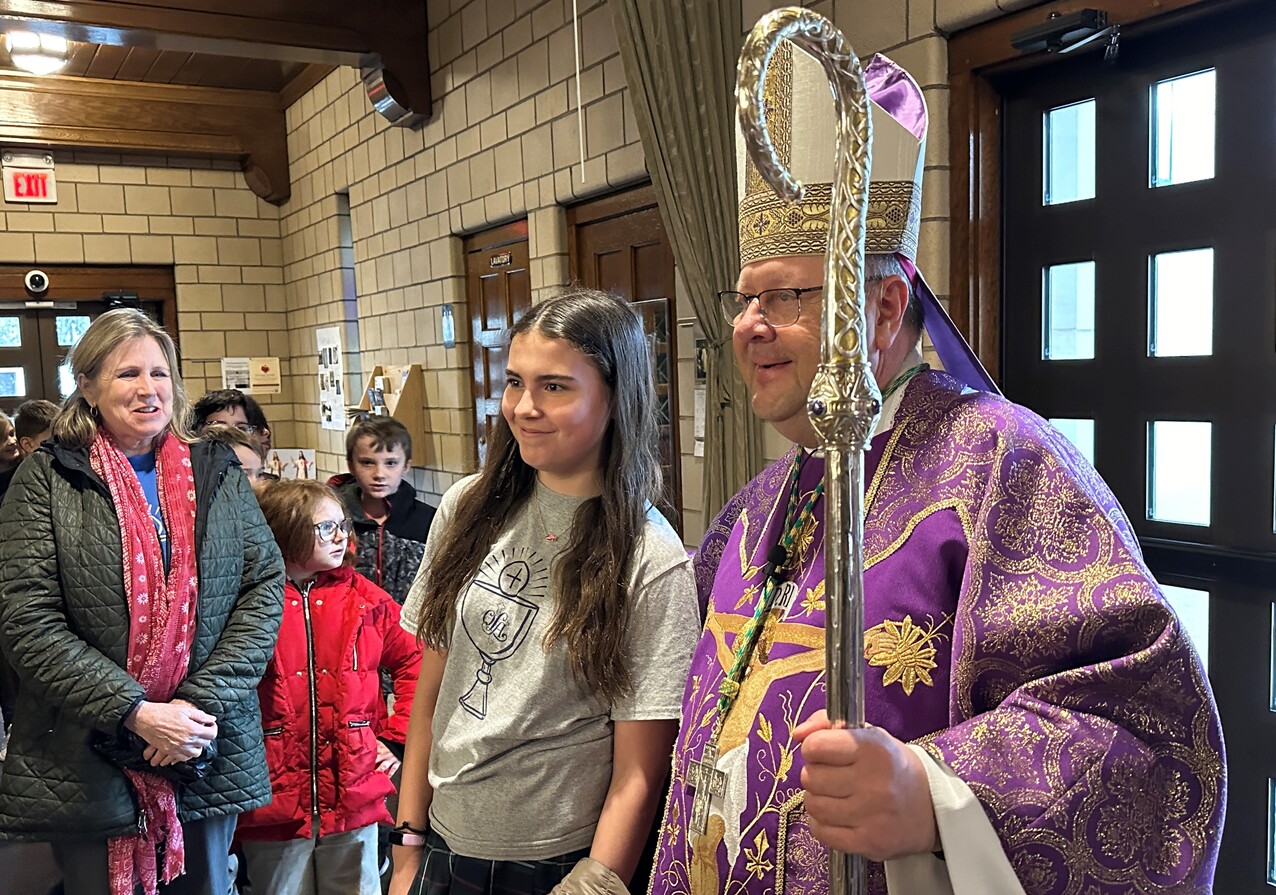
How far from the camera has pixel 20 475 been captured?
1.81 meters

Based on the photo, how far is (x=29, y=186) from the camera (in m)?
5.86

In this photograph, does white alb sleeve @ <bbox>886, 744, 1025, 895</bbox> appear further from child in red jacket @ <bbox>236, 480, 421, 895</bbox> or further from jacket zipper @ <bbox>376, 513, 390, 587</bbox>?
jacket zipper @ <bbox>376, 513, 390, 587</bbox>

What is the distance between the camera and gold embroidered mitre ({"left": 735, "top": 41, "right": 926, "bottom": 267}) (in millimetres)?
873

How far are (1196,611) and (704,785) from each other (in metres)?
1.21

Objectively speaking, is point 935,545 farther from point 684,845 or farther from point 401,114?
point 401,114

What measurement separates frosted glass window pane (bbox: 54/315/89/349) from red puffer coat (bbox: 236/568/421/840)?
16.7ft

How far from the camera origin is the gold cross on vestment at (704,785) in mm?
942

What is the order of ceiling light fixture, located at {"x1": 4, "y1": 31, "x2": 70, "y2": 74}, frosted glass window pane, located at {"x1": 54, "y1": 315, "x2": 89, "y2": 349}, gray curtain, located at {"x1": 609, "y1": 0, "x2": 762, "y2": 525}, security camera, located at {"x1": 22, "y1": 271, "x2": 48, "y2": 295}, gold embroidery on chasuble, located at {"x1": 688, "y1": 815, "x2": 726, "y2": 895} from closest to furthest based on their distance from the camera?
1. gold embroidery on chasuble, located at {"x1": 688, "y1": 815, "x2": 726, "y2": 895}
2. gray curtain, located at {"x1": 609, "y1": 0, "x2": 762, "y2": 525}
3. ceiling light fixture, located at {"x1": 4, "y1": 31, "x2": 70, "y2": 74}
4. security camera, located at {"x1": 22, "y1": 271, "x2": 48, "y2": 295}
5. frosted glass window pane, located at {"x1": 54, "y1": 315, "x2": 89, "y2": 349}

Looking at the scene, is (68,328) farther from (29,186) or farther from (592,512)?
(592,512)

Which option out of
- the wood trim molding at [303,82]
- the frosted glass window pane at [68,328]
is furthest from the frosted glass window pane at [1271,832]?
the frosted glass window pane at [68,328]

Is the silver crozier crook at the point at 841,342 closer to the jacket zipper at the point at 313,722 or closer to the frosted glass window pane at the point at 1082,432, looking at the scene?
the frosted glass window pane at the point at 1082,432

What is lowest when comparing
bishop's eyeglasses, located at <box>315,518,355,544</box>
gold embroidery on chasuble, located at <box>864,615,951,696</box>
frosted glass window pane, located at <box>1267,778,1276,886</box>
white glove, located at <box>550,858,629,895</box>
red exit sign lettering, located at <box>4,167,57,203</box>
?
frosted glass window pane, located at <box>1267,778,1276,886</box>

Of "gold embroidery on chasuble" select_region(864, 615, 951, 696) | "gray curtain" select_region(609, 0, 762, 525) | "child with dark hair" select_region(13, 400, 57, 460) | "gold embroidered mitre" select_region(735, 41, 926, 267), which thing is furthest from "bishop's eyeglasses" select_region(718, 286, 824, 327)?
"child with dark hair" select_region(13, 400, 57, 460)

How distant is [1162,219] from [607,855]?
1410 mm
